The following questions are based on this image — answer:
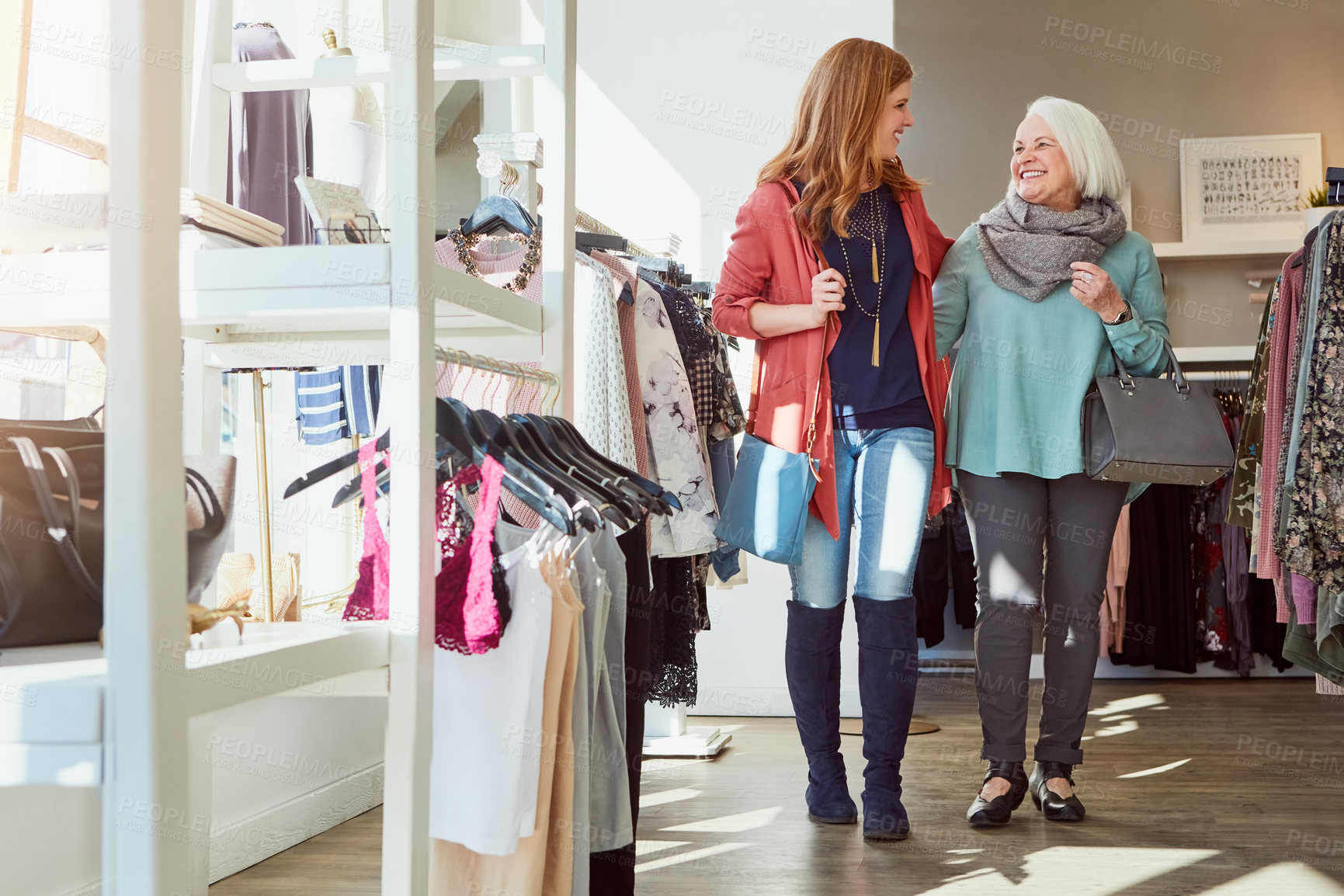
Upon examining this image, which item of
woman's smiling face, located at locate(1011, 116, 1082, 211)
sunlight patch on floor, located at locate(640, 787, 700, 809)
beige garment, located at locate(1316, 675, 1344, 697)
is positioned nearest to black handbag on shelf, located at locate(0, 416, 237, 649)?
sunlight patch on floor, located at locate(640, 787, 700, 809)

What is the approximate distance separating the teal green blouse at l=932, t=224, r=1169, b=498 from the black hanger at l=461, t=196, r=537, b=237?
3.35 feet

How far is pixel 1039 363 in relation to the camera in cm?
239

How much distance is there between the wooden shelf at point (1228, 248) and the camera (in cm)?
493

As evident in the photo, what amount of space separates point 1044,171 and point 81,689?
7.11 feet

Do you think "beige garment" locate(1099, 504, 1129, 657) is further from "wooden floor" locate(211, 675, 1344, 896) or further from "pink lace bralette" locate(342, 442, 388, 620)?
"pink lace bralette" locate(342, 442, 388, 620)

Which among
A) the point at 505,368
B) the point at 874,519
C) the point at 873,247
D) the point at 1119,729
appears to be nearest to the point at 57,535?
the point at 505,368

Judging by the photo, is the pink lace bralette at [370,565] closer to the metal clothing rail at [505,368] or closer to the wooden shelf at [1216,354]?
the metal clothing rail at [505,368]

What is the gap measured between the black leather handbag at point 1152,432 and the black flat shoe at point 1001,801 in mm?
645

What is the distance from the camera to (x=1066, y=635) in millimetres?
2426

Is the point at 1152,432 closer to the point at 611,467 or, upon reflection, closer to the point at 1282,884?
the point at 1282,884

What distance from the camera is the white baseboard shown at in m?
2.11

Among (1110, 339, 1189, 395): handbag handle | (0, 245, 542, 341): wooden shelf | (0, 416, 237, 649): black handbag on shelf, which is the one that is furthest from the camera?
(1110, 339, 1189, 395): handbag handle

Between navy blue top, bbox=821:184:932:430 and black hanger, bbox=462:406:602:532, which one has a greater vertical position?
navy blue top, bbox=821:184:932:430

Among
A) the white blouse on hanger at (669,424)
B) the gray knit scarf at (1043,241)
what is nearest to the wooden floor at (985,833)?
the white blouse on hanger at (669,424)
